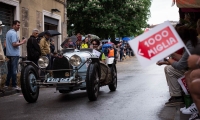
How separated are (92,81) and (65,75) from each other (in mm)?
856

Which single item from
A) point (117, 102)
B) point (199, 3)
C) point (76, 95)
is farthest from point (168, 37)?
point (76, 95)

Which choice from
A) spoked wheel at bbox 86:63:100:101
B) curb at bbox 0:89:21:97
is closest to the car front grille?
spoked wheel at bbox 86:63:100:101

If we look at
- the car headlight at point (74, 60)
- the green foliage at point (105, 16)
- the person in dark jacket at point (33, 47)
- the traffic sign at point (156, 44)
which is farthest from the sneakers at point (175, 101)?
the green foliage at point (105, 16)

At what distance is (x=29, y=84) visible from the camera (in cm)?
803

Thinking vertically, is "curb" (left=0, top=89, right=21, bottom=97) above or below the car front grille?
below

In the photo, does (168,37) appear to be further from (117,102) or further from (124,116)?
(117,102)

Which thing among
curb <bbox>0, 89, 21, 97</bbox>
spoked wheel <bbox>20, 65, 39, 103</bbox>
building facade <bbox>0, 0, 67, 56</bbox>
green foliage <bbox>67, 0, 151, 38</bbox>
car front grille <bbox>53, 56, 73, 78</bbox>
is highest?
green foliage <bbox>67, 0, 151, 38</bbox>

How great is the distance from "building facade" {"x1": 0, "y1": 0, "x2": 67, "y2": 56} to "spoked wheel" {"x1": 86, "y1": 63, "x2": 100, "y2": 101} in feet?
→ 23.4

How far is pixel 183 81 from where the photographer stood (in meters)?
6.14

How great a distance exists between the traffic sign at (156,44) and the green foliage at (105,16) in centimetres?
2588

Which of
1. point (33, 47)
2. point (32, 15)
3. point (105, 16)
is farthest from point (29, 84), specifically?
point (105, 16)

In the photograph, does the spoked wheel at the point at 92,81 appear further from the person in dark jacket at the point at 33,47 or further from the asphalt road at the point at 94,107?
the person in dark jacket at the point at 33,47

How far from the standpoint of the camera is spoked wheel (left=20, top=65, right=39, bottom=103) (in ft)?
26.1

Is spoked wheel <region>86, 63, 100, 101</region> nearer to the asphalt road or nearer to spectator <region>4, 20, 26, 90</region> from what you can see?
the asphalt road
